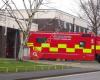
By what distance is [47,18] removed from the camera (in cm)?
7156

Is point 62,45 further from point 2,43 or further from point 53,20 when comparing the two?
point 53,20

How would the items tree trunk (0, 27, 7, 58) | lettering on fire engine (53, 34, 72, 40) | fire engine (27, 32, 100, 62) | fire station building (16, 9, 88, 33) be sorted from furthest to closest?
1. fire station building (16, 9, 88, 33)
2. tree trunk (0, 27, 7, 58)
3. lettering on fire engine (53, 34, 72, 40)
4. fire engine (27, 32, 100, 62)

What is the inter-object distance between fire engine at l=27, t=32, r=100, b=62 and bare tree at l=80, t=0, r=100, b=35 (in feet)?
62.9

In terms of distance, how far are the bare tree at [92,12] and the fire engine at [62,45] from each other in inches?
755

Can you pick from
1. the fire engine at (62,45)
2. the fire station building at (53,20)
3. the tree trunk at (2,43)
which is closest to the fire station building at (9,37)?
the tree trunk at (2,43)

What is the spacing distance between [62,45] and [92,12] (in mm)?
21816

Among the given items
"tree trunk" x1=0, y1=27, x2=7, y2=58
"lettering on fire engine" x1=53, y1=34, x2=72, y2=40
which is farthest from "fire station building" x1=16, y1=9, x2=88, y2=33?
"lettering on fire engine" x1=53, y1=34, x2=72, y2=40

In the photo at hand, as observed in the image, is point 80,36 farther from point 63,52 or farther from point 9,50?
point 9,50

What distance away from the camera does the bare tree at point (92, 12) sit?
65625 millimetres

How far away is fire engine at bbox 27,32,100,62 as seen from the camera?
45500mm

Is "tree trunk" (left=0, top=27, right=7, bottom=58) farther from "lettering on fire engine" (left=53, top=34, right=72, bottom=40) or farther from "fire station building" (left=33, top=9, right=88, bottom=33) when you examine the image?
"fire station building" (left=33, top=9, right=88, bottom=33)

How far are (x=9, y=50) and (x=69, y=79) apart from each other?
3339 cm

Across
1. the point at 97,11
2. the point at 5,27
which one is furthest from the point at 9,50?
the point at 97,11

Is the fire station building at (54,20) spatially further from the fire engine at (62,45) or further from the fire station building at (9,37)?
the fire engine at (62,45)
